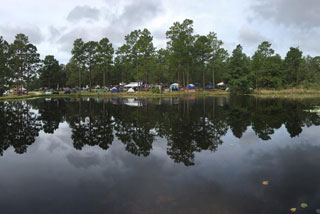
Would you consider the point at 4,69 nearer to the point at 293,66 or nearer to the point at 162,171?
the point at 162,171

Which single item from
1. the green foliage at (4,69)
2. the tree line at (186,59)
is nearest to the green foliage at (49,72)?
the tree line at (186,59)

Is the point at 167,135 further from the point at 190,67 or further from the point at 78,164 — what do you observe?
the point at 190,67

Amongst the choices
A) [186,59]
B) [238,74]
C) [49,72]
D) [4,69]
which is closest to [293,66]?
[238,74]

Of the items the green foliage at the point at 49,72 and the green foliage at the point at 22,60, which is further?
the green foliage at the point at 49,72

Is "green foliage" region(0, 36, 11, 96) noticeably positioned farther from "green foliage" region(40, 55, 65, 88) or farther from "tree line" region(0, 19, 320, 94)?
"green foliage" region(40, 55, 65, 88)

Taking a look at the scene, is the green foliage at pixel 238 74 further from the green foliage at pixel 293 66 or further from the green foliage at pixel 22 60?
the green foliage at pixel 22 60

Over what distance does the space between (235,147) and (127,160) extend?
4.87 metres

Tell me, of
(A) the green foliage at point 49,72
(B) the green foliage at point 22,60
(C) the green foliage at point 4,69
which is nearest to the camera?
(C) the green foliage at point 4,69

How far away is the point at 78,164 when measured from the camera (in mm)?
7695

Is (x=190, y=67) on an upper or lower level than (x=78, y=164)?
upper

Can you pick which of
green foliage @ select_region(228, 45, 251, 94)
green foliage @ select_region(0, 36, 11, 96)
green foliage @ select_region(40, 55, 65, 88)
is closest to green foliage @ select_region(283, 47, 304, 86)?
green foliage @ select_region(228, 45, 251, 94)

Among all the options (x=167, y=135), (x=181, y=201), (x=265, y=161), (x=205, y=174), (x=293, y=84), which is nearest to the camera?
(x=181, y=201)

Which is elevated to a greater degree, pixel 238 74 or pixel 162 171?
pixel 238 74

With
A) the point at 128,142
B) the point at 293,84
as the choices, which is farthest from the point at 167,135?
the point at 293,84
